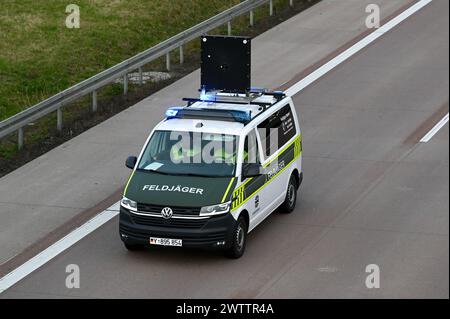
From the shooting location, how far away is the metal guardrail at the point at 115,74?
22.5 metres

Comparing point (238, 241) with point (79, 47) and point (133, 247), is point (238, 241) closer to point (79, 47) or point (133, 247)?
point (133, 247)

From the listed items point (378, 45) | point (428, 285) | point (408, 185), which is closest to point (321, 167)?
point (408, 185)

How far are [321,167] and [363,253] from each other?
4.21 m

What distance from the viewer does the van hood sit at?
16859mm

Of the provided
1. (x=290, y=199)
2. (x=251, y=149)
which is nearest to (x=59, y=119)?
(x=290, y=199)

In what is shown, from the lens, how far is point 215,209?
16.9 metres

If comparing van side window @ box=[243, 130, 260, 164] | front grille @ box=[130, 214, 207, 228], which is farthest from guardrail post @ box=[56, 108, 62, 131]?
front grille @ box=[130, 214, 207, 228]

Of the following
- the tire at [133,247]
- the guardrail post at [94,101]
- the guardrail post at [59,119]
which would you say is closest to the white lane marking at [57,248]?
the tire at [133,247]

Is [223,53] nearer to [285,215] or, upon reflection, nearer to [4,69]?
[285,215]

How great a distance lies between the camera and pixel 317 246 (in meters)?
17.8

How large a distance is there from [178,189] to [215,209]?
0.62 m

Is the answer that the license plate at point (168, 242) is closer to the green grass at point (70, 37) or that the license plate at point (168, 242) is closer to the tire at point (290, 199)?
the tire at point (290, 199)

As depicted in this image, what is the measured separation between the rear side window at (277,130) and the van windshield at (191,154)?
0.77 metres
